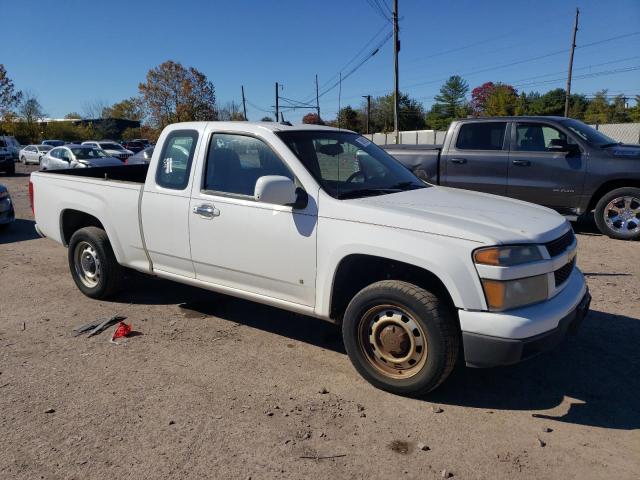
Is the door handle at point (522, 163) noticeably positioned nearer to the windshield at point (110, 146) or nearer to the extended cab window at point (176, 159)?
the extended cab window at point (176, 159)

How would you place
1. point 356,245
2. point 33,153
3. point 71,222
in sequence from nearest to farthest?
point 356,245
point 71,222
point 33,153

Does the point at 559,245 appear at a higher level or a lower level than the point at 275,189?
lower

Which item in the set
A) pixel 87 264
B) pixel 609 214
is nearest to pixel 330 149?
pixel 87 264

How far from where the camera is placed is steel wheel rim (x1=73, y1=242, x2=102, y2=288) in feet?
17.5

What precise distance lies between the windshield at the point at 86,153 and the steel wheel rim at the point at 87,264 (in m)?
15.6

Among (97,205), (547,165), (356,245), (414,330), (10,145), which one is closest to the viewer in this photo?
(414,330)

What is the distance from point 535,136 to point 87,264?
7.14 metres

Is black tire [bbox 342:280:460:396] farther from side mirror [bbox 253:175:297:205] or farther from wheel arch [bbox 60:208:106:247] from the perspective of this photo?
wheel arch [bbox 60:208:106:247]

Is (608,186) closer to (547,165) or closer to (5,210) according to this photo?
(547,165)

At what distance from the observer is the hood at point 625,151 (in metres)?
7.79

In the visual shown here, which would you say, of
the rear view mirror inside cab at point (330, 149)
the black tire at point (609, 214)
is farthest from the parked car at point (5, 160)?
the black tire at point (609, 214)

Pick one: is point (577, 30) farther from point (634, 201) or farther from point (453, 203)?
point (453, 203)

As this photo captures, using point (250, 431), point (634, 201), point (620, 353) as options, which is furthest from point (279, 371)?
point (634, 201)

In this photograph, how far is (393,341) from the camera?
134 inches
